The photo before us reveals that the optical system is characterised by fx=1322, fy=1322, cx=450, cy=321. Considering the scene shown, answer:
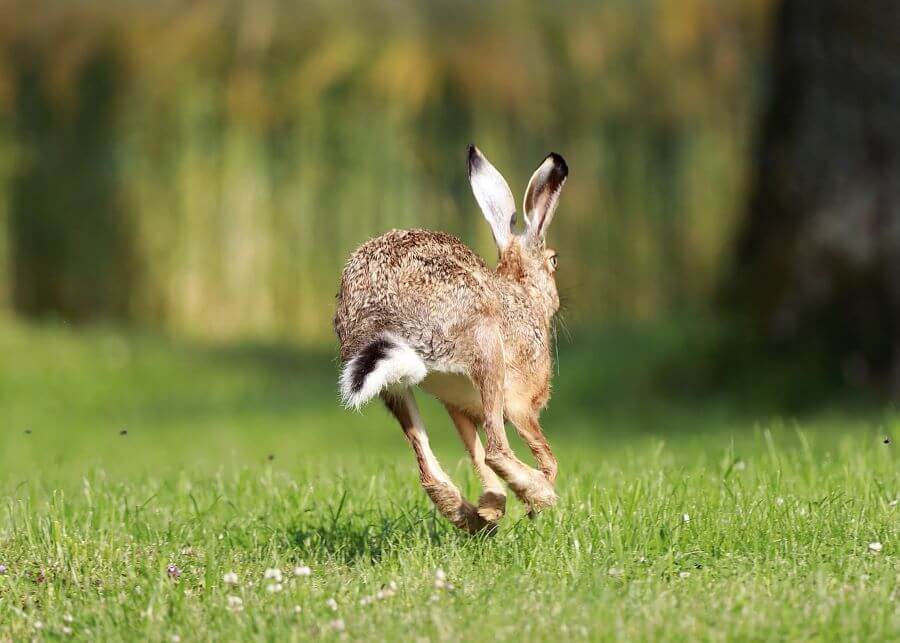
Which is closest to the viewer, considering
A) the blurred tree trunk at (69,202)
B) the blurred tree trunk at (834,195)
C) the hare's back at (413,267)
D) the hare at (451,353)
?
the hare at (451,353)

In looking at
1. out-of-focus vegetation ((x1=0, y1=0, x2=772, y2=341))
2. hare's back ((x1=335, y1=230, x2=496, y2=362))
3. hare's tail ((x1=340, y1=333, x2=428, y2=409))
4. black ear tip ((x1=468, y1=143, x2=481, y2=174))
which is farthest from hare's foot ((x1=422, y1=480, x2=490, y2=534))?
out-of-focus vegetation ((x1=0, y1=0, x2=772, y2=341))

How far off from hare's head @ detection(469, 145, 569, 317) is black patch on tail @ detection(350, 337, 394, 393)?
1.15 meters

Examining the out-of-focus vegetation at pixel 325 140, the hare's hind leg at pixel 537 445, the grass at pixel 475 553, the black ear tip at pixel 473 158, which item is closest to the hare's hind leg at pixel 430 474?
the grass at pixel 475 553

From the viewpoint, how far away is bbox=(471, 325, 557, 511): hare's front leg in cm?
509

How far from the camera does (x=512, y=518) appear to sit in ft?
19.7

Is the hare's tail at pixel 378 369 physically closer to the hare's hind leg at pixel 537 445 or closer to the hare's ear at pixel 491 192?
the hare's hind leg at pixel 537 445

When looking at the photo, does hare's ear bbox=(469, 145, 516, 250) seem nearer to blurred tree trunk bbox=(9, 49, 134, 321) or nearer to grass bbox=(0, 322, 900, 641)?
grass bbox=(0, 322, 900, 641)

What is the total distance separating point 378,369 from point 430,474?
0.64 metres

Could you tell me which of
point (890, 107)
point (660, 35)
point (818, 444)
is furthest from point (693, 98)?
point (818, 444)

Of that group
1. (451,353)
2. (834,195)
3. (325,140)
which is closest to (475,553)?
(451,353)

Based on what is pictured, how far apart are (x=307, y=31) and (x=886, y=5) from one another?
9.37 metres

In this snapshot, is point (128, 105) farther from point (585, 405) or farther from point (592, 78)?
point (585, 405)

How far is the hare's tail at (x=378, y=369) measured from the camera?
474 centimetres

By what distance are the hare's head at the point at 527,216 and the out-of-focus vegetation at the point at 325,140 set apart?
12.0 meters
